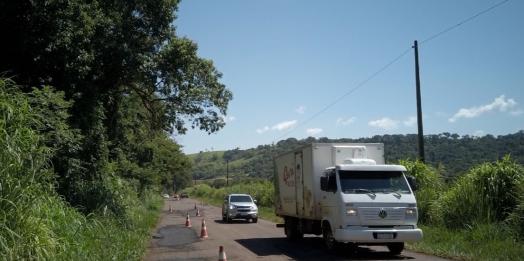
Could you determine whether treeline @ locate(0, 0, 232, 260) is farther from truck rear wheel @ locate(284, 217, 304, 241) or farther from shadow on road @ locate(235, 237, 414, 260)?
truck rear wheel @ locate(284, 217, 304, 241)

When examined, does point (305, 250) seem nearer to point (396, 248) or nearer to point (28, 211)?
point (396, 248)

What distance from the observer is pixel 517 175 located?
1716 centimetres

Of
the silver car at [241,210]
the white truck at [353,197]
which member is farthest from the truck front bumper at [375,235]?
the silver car at [241,210]

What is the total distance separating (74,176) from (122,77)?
13.5 feet

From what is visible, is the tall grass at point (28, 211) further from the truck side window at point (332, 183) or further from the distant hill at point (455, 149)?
the distant hill at point (455, 149)

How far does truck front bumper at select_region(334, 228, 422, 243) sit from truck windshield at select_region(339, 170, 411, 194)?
1.19m

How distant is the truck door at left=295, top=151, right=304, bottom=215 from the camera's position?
1691cm

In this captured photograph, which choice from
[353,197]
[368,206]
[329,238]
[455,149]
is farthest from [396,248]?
[455,149]

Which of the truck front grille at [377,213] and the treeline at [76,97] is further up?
the treeline at [76,97]

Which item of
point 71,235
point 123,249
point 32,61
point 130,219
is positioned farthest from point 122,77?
point 71,235

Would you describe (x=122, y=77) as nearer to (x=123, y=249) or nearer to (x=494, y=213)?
(x=123, y=249)

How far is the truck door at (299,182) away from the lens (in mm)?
16906

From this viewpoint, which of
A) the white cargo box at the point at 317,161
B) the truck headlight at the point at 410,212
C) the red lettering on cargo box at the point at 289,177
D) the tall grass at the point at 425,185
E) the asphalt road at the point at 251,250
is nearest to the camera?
the truck headlight at the point at 410,212

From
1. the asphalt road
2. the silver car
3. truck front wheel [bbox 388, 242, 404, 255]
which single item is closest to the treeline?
the asphalt road
